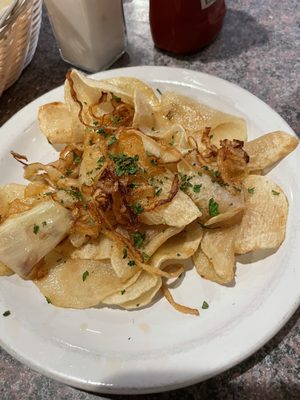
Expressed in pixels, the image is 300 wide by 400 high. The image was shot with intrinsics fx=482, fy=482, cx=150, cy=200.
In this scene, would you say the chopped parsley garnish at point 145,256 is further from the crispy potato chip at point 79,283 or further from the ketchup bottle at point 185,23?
the ketchup bottle at point 185,23

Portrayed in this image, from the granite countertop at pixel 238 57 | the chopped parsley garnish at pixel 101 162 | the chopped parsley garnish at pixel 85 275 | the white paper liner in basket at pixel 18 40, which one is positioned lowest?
the granite countertop at pixel 238 57

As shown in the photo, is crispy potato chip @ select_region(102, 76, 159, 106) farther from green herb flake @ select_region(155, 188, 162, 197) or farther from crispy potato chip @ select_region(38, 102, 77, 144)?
green herb flake @ select_region(155, 188, 162, 197)

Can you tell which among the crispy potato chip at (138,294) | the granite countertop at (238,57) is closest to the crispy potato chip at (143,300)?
the crispy potato chip at (138,294)

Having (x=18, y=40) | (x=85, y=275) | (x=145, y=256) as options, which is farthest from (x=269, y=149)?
(x=18, y=40)

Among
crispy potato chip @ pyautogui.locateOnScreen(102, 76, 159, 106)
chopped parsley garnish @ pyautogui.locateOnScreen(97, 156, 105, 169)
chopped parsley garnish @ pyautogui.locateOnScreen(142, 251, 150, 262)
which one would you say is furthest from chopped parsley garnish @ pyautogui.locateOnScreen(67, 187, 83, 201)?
crispy potato chip @ pyautogui.locateOnScreen(102, 76, 159, 106)

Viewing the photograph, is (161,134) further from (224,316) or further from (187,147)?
(224,316)

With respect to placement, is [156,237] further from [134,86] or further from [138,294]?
[134,86]

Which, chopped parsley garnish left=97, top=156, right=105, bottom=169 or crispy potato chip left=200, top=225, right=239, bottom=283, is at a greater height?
chopped parsley garnish left=97, top=156, right=105, bottom=169
